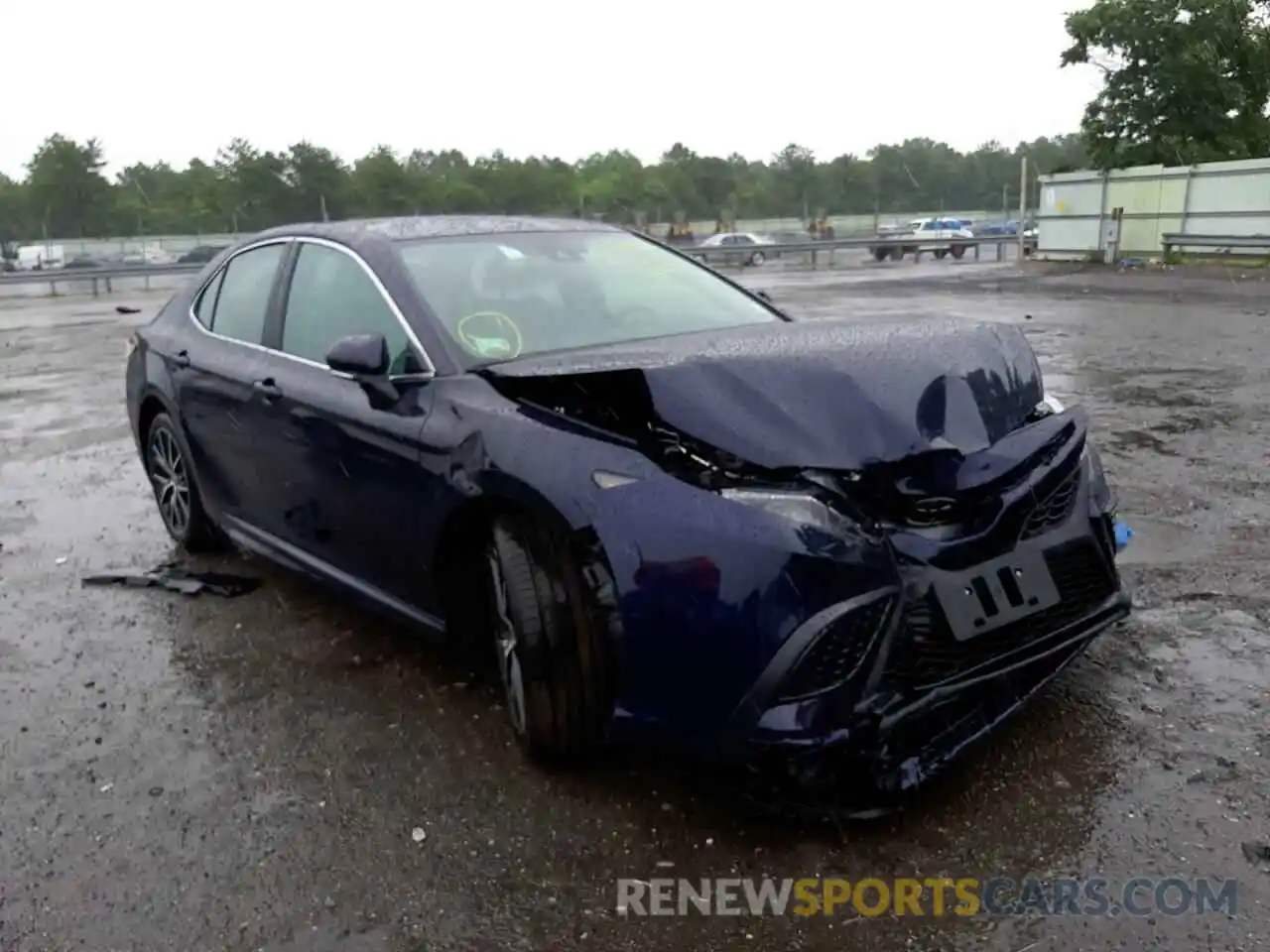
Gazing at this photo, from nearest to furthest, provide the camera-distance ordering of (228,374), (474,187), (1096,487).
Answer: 1. (1096,487)
2. (228,374)
3. (474,187)

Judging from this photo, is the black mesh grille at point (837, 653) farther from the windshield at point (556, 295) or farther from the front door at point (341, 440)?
the windshield at point (556, 295)

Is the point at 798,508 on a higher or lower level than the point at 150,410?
higher

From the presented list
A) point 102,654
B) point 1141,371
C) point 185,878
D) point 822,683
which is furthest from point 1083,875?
point 1141,371

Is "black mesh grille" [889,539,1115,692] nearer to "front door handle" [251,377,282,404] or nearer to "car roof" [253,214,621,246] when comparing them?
"car roof" [253,214,621,246]

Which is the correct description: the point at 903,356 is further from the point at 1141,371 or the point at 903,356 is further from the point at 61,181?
the point at 61,181

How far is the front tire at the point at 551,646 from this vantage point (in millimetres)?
2982

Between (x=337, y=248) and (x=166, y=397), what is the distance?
153 centimetres

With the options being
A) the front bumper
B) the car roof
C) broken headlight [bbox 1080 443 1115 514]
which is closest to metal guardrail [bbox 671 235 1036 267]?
the car roof

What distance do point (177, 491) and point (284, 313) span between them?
1.48m

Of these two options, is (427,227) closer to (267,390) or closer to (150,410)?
(267,390)

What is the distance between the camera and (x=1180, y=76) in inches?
1211

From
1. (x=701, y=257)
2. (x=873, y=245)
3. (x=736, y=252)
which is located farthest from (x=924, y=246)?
(x=701, y=257)

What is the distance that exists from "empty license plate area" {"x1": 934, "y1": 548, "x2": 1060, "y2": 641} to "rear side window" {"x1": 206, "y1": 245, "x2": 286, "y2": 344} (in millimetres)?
3098

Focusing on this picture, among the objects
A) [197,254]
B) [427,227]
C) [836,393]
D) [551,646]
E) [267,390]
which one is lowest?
[197,254]
